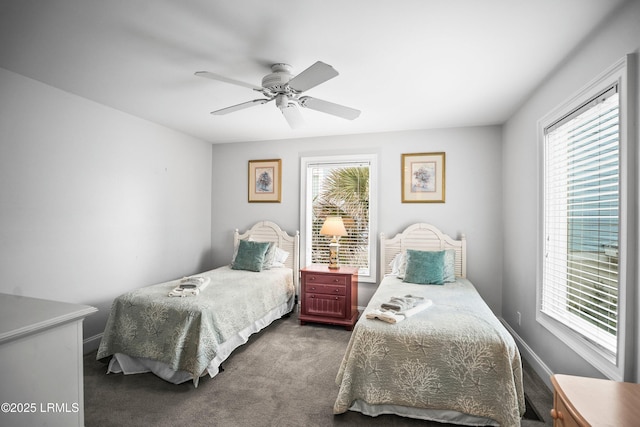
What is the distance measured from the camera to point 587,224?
2180 mm

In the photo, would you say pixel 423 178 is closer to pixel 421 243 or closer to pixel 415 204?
pixel 415 204

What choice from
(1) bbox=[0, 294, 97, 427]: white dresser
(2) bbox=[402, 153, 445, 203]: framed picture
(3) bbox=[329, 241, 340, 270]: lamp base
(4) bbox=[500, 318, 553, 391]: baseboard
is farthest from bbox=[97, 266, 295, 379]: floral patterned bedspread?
(4) bbox=[500, 318, 553, 391]: baseboard

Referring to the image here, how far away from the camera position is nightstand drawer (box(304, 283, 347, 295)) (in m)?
3.93

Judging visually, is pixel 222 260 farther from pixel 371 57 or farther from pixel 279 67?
pixel 371 57

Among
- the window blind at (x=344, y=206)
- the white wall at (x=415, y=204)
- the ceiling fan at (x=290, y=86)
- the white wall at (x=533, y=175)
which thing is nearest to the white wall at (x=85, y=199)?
the white wall at (x=415, y=204)

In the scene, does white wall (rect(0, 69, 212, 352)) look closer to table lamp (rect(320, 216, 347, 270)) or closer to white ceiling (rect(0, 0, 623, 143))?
white ceiling (rect(0, 0, 623, 143))

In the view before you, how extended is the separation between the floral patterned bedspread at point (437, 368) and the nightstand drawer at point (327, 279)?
1626 millimetres

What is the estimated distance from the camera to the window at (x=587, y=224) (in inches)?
72.0

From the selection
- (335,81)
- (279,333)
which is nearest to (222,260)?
(279,333)

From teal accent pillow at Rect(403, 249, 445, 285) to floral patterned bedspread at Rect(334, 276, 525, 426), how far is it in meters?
1.18

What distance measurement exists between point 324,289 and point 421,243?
136 centimetres

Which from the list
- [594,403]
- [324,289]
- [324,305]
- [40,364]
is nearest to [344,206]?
[324,289]

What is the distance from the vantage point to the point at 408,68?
248 cm

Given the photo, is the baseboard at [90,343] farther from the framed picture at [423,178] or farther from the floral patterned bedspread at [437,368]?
the framed picture at [423,178]
